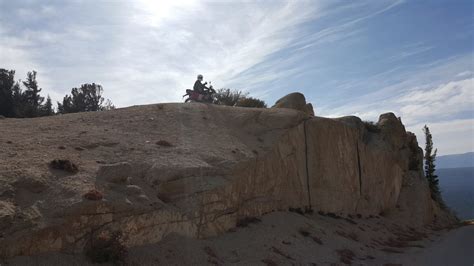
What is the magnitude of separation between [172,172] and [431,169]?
50.5 metres

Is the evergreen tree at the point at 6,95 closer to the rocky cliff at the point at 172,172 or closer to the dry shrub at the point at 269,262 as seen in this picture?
the rocky cliff at the point at 172,172

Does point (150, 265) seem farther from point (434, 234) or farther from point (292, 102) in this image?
point (434, 234)

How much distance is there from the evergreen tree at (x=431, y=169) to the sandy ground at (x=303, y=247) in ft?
70.5

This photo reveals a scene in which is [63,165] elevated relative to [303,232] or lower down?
elevated

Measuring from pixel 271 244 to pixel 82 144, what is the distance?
29.7ft

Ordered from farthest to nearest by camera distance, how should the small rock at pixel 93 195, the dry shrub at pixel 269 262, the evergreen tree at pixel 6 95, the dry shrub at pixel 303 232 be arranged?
the evergreen tree at pixel 6 95, the dry shrub at pixel 303 232, the dry shrub at pixel 269 262, the small rock at pixel 93 195

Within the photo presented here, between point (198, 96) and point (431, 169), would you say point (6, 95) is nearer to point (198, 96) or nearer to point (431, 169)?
point (198, 96)

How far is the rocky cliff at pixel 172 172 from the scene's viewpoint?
13.2m

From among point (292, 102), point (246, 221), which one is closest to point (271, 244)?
point (246, 221)

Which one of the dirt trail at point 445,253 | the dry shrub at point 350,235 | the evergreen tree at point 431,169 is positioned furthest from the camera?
the evergreen tree at point 431,169

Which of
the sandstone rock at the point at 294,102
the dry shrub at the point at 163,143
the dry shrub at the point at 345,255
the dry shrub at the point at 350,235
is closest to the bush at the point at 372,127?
the sandstone rock at the point at 294,102

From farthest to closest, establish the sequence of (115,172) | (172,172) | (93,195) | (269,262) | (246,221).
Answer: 1. (246,221)
2. (172,172)
3. (269,262)
4. (115,172)
5. (93,195)

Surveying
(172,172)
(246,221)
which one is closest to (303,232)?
(246,221)

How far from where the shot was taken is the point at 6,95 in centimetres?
4006
